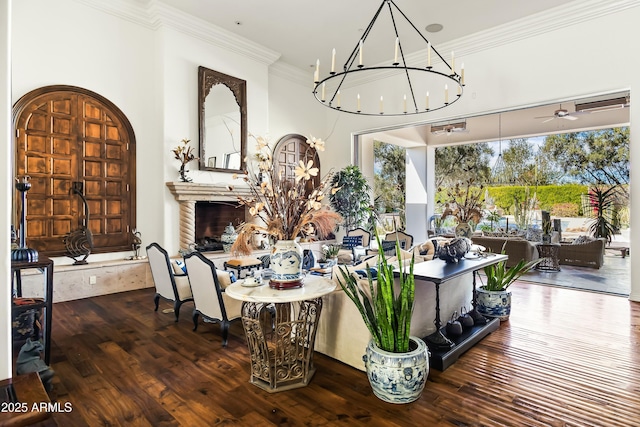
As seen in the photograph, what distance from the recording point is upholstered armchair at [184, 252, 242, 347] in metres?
3.40

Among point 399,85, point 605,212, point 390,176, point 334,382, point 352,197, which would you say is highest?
point 399,85

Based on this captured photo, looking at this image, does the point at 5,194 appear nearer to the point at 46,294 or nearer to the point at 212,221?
the point at 46,294

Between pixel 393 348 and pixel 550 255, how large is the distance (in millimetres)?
6146

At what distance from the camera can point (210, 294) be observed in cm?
352

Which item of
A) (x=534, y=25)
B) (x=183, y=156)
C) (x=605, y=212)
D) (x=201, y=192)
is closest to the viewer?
(x=534, y=25)

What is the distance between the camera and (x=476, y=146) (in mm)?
10062

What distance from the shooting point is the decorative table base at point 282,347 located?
263 cm

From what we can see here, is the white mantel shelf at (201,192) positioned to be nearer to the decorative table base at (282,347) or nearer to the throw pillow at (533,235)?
the decorative table base at (282,347)

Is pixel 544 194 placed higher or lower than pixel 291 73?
lower

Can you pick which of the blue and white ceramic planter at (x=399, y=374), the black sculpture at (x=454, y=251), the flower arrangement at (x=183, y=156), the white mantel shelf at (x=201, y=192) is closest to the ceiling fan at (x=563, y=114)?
the black sculpture at (x=454, y=251)

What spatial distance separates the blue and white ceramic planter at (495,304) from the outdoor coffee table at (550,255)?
3.77 metres

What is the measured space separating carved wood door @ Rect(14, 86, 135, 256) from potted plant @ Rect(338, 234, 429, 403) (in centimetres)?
472

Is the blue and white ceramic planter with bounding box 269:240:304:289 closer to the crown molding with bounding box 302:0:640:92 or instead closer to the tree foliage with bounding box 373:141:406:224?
the crown molding with bounding box 302:0:640:92

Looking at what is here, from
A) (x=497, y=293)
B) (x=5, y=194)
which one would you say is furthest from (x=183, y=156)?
(x=497, y=293)
